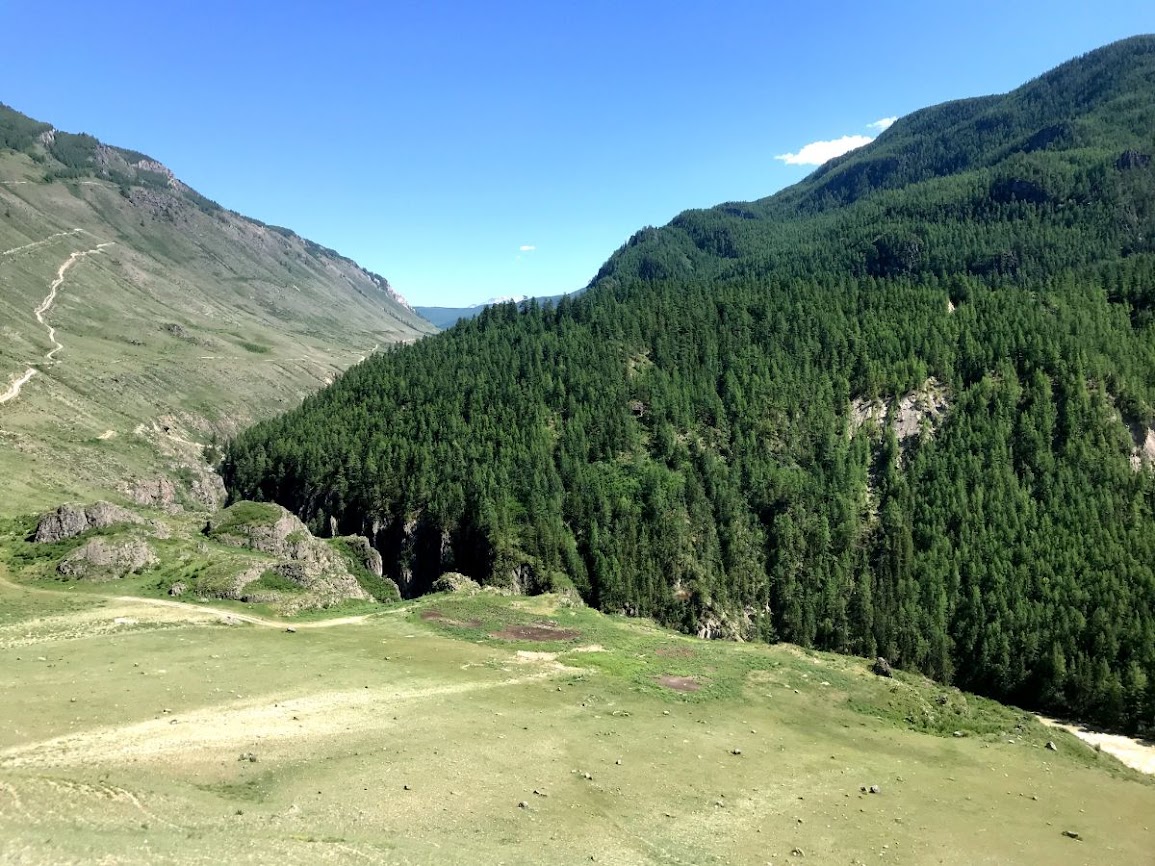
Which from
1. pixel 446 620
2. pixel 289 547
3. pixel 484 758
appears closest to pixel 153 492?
pixel 289 547

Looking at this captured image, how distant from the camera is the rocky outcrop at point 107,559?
73.1 meters

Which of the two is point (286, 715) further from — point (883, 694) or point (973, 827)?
point (883, 694)

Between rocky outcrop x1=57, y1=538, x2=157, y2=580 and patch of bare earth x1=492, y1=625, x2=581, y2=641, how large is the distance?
4140cm

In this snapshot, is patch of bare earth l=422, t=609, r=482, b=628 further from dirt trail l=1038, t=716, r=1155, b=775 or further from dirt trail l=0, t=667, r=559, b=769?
dirt trail l=1038, t=716, r=1155, b=775

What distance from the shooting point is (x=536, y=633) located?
7669 cm

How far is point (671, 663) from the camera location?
70625 mm

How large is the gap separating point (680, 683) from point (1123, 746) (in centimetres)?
6228

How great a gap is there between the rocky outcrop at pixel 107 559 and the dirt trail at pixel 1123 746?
336 ft

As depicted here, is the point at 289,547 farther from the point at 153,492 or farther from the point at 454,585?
the point at 153,492

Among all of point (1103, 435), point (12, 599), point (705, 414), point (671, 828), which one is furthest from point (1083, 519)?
point (12, 599)

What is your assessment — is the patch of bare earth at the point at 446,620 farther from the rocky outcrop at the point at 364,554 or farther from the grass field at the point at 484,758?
the rocky outcrop at the point at 364,554

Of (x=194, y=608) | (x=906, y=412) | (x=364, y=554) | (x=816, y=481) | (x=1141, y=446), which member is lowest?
(x=364, y=554)

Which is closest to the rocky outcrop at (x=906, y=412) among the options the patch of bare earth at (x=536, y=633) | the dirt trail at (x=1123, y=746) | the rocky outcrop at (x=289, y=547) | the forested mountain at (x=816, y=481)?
the forested mountain at (x=816, y=481)

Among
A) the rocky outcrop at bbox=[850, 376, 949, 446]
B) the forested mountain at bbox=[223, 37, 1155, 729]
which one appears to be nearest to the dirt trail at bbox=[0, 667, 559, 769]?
the forested mountain at bbox=[223, 37, 1155, 729]
